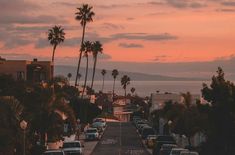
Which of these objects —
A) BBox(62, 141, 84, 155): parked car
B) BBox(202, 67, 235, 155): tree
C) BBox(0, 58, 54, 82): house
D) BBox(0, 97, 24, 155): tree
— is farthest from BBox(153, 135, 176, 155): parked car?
BBox(0, 58, 54, 82): house

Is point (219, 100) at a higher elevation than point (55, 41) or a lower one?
lower

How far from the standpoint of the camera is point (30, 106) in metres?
57.1

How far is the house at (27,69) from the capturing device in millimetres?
97312

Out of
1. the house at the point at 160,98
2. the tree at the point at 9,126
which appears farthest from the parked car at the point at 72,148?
the house at the point at 160,98

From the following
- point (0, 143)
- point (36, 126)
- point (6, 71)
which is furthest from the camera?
point (6, 71)

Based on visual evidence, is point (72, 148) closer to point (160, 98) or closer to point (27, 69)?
point (27, 69)

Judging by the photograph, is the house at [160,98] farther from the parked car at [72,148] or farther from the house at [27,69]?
the parked car at [72,148]

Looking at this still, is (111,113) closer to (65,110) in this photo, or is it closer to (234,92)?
(65,110)

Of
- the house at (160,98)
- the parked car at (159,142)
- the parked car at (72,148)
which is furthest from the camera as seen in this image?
the house at (160,98)

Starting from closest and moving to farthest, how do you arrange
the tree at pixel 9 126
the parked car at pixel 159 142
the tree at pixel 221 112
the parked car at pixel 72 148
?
the tree at pixel 221 112, the tree at pixel 9 126, the parked car at pixel 72 148, the parked car at pixel 159 142

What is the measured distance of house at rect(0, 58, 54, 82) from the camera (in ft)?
319

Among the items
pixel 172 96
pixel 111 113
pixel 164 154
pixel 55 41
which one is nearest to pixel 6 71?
pixel 55 41

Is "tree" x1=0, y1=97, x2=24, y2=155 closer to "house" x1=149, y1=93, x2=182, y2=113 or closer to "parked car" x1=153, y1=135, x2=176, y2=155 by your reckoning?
"parked car" x1=153, y1=135, x2=176, y2=155

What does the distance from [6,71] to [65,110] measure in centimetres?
4172
